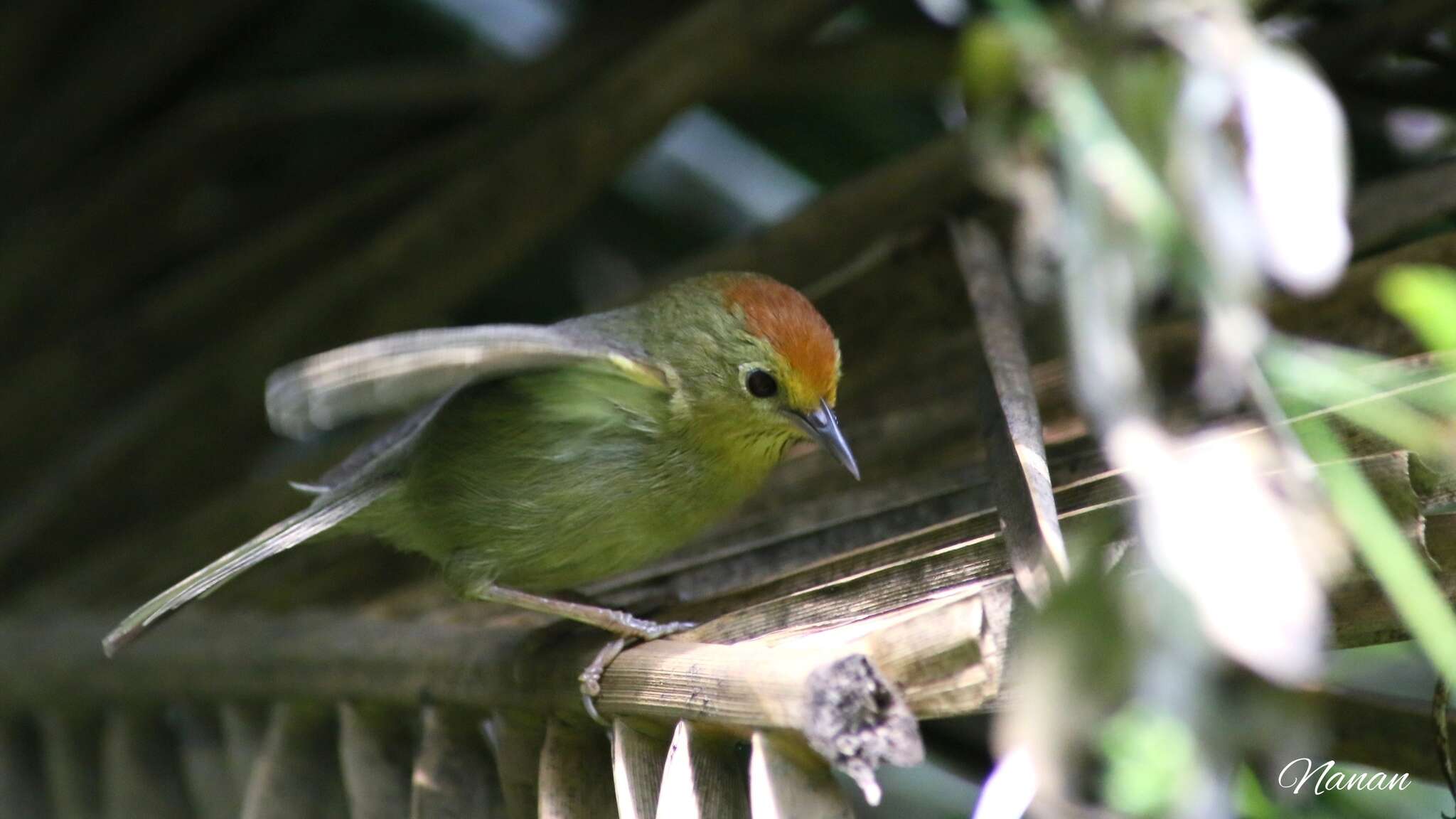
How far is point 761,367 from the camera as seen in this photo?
322 cm

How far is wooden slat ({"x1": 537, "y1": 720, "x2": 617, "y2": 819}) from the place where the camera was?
241cm

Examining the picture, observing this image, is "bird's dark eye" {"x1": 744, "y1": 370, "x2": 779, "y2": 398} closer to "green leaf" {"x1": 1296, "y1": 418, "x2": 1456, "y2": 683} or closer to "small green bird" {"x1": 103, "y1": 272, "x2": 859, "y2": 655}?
"small green bird" {"x1": 103, "y1": 272, "x2": 859, "y2": 655}

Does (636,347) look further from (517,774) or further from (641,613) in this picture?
(517,774)

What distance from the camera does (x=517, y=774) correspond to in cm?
265

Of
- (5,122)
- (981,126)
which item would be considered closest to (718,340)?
(981,126)

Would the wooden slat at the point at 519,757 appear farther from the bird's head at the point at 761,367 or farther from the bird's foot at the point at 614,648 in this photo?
the bird's head at the point at 761,367

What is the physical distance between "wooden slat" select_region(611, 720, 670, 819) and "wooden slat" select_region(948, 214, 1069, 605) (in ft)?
2.26

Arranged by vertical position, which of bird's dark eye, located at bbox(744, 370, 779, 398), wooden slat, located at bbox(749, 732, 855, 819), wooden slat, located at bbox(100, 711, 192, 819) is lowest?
wooden slat, located at bbox(749, 732, 855, 819)

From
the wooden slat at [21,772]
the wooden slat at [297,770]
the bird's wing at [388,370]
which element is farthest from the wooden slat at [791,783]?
the wooden slat at [21,772]

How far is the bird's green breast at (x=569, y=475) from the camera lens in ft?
9.89

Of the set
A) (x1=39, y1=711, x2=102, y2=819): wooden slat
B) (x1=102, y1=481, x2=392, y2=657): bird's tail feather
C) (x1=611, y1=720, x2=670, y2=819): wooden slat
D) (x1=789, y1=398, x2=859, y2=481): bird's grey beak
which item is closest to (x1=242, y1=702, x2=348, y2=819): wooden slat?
(x1=102, y1=481, x2=392, y2=657): bird's tail feather

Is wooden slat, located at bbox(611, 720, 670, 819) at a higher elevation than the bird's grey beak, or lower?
lower

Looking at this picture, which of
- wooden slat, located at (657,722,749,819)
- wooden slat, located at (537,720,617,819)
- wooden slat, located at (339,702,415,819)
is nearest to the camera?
wooden slat, located at (657,722,749,819)

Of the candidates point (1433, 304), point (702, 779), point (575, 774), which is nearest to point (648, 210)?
point (575, 774)
